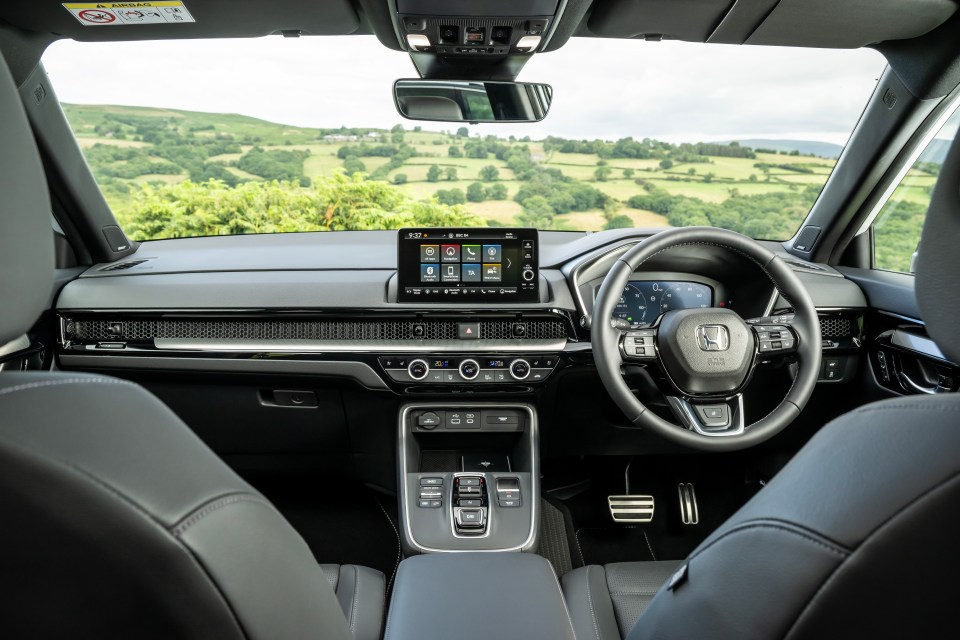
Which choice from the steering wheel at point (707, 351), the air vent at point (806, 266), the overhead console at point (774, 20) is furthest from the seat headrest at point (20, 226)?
the air vent at point (806, 266)

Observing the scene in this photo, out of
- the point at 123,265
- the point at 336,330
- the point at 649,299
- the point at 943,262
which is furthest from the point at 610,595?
the point at 123,265

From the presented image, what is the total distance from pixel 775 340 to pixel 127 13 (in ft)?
8.68

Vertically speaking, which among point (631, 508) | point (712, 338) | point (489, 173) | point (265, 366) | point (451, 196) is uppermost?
point (489, 173)

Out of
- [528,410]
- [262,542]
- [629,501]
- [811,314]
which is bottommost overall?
[629,501]

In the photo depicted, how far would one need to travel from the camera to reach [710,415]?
2.35 metres

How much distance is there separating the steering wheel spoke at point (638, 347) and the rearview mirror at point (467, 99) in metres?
1.12

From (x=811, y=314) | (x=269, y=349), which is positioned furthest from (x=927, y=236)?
(x=269, y=349)

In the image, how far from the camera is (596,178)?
334 cm

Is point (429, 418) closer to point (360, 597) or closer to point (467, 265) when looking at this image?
point (467, 265)

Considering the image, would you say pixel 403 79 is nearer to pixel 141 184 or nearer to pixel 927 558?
pixel 141 184

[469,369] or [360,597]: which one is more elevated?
[469,369]

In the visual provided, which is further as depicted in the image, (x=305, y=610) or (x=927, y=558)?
(x=305, y=610)

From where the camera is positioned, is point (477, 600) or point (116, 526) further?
point (477, 600)

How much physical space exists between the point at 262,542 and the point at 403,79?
91.0 inches
